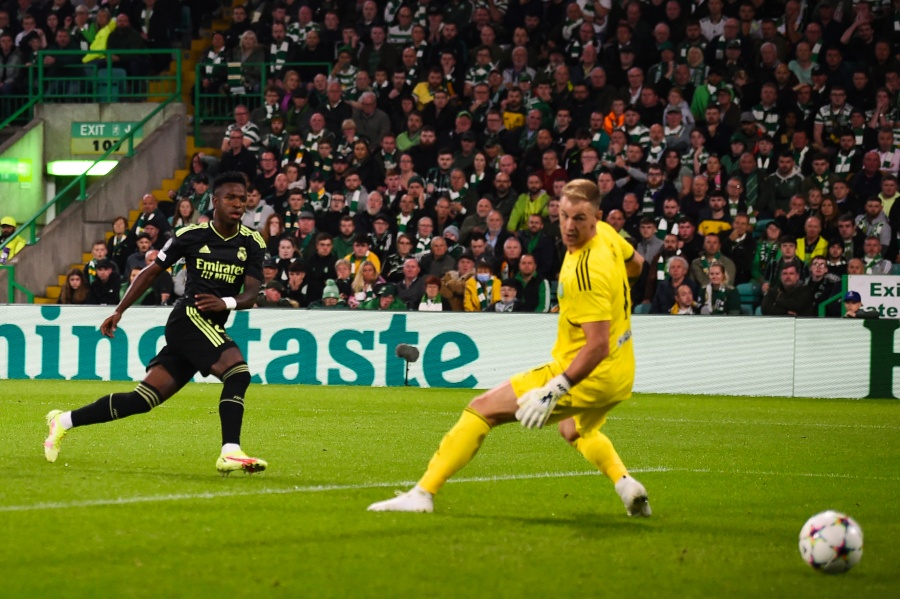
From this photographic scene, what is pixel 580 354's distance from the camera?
6.99 meters

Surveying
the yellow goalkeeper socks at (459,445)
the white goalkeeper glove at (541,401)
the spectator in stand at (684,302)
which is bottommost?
the spectator in stand at (684,302)

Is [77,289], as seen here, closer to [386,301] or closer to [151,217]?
[151,217]

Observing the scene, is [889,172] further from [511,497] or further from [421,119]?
[511,497]

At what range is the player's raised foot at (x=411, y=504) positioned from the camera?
736 centimetres

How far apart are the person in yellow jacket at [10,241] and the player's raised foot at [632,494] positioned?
1871 centimetres

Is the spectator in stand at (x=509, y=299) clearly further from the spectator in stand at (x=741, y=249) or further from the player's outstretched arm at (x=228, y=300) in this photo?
the player's outstretched arm at (x=228, y=300)

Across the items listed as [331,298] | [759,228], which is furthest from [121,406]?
[759,228]

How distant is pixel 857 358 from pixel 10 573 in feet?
47.2

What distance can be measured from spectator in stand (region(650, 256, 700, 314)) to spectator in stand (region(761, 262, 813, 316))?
3.30 ft

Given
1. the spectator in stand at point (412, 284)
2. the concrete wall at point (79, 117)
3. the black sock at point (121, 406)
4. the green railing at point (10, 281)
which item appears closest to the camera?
the black sock at point (121, 406)

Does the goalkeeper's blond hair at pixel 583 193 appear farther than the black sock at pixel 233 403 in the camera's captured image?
No

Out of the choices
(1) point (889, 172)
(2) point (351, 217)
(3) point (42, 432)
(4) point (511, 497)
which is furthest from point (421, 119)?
(4) point (511, 497)

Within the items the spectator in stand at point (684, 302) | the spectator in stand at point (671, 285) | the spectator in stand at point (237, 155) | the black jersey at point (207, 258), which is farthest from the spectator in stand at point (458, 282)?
the black jersey at point (207, 258)

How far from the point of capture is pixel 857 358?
59.6ft
